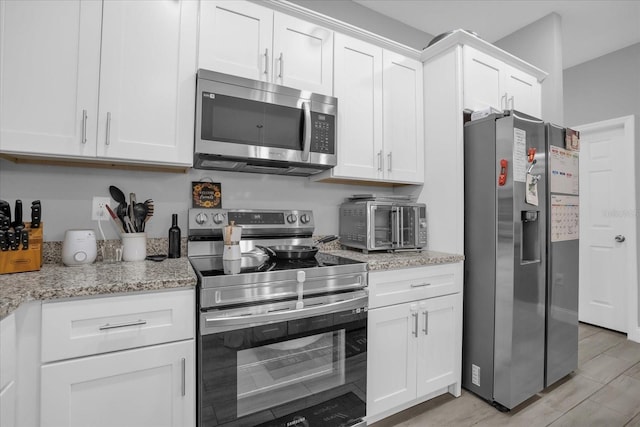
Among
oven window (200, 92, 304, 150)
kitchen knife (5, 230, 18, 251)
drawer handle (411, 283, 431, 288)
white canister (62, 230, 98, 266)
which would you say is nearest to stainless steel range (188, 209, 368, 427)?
drawer handle (411, 283, 431, 288)

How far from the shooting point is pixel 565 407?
1.91 meters

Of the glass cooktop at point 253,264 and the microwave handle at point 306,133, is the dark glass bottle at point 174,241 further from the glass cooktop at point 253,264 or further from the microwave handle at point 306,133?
the microwave handle at point 306,133

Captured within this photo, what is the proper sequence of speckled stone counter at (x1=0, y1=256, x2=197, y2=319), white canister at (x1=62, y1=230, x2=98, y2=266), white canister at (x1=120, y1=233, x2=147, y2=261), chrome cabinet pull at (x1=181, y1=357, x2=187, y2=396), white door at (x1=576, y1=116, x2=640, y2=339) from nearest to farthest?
1. speckled stone counter at (x1=0, y1=256, x2=197, y2=319)
2. chrome cabinet pull at (x1=181, y1=357, x2=187, y2=396)
3. white canister at (x1=62, y1=230, x2=98, y2=266)
4. white canister at (x1=120, y1=233, x2=147, y2=261)
5. white door at (x1=576, y1=116, x2=640, y2=339)

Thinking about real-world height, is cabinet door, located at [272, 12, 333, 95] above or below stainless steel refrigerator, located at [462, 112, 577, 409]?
above

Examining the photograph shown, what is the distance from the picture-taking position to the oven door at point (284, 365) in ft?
4.12

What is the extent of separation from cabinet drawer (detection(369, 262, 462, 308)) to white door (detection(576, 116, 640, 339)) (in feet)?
7.32

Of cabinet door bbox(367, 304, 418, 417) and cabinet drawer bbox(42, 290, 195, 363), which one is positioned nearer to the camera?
cabinet drawer bbox(42, 290, 195, 363)

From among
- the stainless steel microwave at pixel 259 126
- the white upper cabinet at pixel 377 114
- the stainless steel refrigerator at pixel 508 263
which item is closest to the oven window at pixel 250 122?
the stainless steel microwave at pixel 259 126

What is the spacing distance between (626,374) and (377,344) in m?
2.02

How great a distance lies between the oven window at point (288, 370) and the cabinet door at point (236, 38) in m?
1.38

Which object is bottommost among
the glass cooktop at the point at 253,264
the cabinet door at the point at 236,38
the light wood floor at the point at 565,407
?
the light wood floor at the point at 565,407

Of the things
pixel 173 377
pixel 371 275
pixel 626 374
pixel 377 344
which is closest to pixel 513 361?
pixel 377 344

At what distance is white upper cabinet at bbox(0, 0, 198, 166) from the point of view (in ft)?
4.24

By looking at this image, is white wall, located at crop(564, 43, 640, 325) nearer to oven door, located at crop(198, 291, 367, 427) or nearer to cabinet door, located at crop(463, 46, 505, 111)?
cabinet door, located at crop(463, 46, 505, 111)
